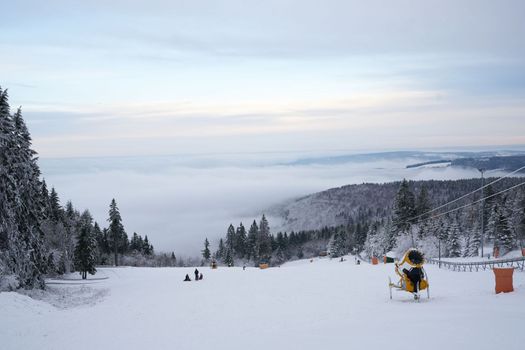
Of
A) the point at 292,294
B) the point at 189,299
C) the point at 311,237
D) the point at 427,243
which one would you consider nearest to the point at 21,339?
the point at 189,299

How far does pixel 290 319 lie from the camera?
1492cm

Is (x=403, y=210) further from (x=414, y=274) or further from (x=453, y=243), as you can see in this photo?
(x=414, y=274)

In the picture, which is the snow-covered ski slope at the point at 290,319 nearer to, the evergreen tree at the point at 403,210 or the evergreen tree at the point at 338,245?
the evergreen tree at the point at 403,210

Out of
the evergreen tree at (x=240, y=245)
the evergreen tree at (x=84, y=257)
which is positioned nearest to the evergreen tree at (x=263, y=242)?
the evergreen tree at (x=240, y=245)

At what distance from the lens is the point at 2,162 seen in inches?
1037

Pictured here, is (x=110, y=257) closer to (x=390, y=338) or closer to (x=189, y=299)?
(x=189, y=299)

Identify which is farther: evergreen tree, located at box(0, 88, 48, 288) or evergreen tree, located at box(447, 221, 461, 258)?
evergreen tree, located at box(447, 221, 461, 258)

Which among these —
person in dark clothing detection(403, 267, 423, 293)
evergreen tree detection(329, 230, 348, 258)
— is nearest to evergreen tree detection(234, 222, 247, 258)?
evergreen tree detection(329, 230, 348, 258)

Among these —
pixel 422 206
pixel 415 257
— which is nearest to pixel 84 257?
pixel 415 257

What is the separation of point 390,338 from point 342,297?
8445 millimetres

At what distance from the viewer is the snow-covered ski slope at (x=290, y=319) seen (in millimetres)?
10406

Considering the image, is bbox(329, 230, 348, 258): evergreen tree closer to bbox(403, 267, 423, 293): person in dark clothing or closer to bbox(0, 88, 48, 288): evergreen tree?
bbox(0, 88, 48, 288): evergreen tree

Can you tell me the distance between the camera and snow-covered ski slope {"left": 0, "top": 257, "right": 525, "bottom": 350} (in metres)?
10.4

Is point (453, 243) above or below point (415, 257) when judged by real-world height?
below
